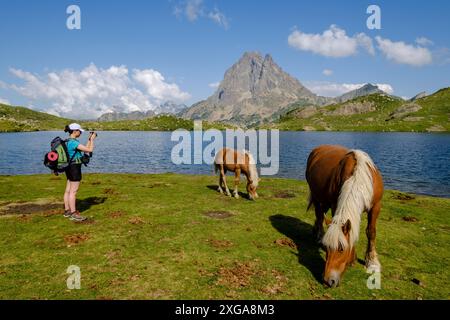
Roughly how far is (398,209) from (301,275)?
14153mm

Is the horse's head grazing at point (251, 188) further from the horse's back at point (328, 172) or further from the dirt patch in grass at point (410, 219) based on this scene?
the dirt patch in grass at point (410, 219)

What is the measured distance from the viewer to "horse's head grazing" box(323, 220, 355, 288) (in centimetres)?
959

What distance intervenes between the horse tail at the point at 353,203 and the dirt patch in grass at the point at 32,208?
16.0 m

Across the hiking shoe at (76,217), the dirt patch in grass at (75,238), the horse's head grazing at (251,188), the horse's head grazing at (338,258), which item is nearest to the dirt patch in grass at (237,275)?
the horse's head grazing at (338,258)

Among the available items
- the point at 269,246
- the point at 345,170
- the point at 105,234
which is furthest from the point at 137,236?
the point at 345,170

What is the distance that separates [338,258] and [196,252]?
229 inches

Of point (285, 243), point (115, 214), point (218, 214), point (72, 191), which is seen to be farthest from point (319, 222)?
point (72, 191)

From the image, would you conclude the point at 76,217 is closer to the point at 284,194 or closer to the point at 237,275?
the point at 237,275

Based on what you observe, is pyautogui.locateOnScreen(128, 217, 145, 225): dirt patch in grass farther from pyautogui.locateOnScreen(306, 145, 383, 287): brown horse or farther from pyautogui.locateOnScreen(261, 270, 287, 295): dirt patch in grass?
pyautogui.locateOnScreen(306, 145, 383, 287): brown horse

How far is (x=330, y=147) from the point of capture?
16.4m

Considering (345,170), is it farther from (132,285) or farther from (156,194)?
(156,194)

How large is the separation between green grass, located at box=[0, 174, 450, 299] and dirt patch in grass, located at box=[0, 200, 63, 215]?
7cm

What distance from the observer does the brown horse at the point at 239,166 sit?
76.1 ft

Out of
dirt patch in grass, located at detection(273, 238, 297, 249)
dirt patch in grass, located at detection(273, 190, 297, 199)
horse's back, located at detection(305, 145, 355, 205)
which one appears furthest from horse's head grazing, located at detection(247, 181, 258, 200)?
dirt patch in grass, located at detection(273, 238, 297, 249)
